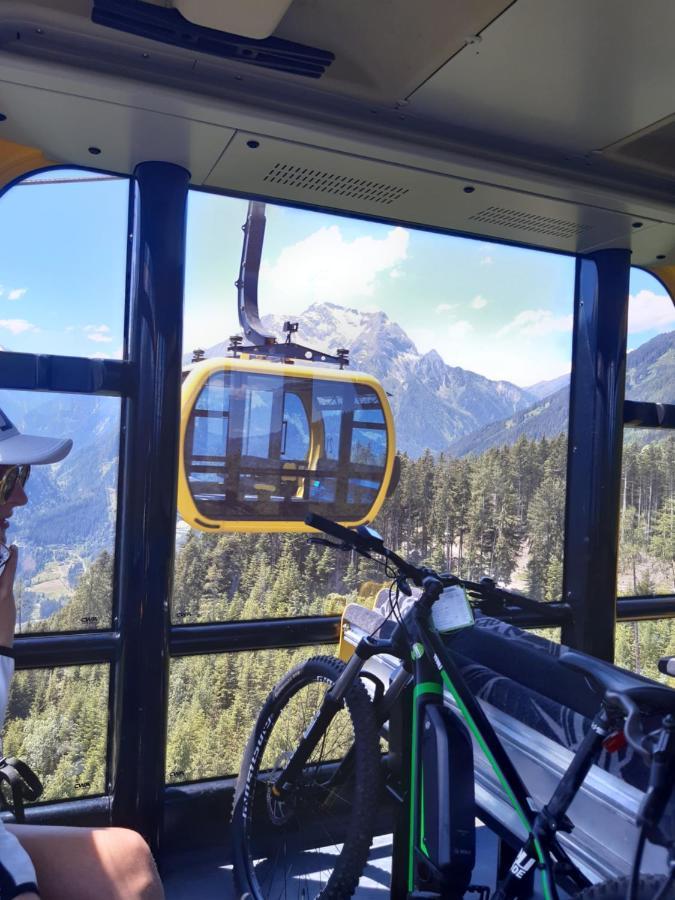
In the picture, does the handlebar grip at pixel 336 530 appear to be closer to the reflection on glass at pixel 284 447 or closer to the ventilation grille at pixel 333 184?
the reflection on glass at pixel 284 447

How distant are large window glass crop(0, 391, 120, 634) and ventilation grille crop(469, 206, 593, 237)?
170 cm

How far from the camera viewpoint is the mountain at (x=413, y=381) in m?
3.53

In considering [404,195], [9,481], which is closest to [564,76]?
Result: [404,195]

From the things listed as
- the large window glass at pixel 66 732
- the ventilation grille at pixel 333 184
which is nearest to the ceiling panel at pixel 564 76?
the ventilation grille at pixel 333 184

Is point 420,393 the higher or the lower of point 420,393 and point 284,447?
the higher

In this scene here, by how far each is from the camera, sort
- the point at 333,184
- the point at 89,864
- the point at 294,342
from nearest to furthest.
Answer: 1. the point at 89,864
2. the point at 333,184
3. the point at 294,342

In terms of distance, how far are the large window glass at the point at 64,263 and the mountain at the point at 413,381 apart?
0.84 m

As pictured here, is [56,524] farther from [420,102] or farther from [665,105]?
[665,105]

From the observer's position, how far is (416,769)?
2.09 metres

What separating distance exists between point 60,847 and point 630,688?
1.27 meters

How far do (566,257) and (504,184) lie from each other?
→ 1029 mm

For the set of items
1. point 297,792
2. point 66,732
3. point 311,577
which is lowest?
point 297,792

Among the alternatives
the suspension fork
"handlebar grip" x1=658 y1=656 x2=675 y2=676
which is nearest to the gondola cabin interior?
the suspension fork

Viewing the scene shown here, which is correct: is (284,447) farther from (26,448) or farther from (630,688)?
(630,688)
